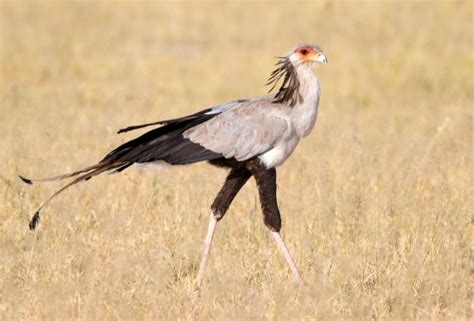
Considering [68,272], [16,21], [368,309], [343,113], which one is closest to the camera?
[368,309]

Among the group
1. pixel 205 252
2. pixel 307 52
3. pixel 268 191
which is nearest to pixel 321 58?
pixel 307 52

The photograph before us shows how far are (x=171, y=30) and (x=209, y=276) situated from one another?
13.4 metres

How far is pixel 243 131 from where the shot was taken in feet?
18.0

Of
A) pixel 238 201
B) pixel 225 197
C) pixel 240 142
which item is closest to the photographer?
pixel 240 142

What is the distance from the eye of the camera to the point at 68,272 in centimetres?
530

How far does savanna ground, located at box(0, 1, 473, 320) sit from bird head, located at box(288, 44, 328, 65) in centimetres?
109

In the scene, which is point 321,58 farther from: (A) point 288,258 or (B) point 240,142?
(A) point 288,258

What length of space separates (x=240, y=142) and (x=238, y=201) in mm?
1701

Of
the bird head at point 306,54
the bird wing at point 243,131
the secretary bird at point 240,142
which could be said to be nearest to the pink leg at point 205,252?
the secretary bird at point 240,142

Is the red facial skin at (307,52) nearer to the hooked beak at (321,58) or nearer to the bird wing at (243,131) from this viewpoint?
the hooked beak at (321,58)

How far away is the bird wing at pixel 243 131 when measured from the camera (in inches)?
215

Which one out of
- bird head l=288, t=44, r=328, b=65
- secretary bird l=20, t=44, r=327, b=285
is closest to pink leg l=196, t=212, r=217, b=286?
secretary bird l=20, t=44, r=327, b=285

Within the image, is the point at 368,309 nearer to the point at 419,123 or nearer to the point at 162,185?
the point at 162,185

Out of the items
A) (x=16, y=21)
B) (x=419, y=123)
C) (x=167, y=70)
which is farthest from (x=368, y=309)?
(x=16, y=21)
